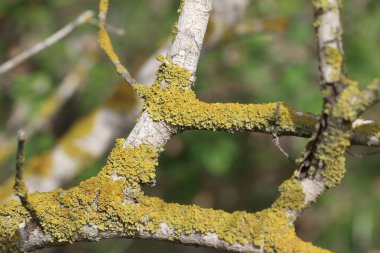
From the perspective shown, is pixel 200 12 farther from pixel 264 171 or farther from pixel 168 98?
pixel 264 171

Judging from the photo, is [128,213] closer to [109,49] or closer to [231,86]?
[109,49]

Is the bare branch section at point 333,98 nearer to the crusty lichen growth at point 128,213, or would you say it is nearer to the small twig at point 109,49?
the crusty lichen growth at point 128,213

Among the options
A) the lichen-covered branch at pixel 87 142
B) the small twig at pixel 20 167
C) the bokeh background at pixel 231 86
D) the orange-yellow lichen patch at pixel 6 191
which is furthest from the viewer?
the bokeh background at pixel 231 86

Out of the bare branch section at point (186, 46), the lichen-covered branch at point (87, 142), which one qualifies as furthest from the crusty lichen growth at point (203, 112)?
the lichen-covered branch at point (87, 142)

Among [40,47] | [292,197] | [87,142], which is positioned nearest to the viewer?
[292,197]

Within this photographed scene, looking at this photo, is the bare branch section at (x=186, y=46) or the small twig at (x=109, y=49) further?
the small twig at (x=109, y=49)

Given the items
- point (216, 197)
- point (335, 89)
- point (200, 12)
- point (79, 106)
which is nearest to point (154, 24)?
point (79, 106)

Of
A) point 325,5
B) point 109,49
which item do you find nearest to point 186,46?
point 109,49
